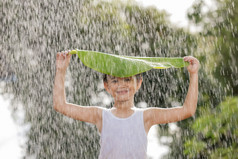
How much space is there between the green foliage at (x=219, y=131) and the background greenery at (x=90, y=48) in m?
0.86

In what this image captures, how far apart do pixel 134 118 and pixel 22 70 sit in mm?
6740

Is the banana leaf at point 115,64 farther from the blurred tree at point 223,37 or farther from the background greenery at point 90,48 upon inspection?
the blurred tree at point 223,37

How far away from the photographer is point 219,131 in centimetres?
423

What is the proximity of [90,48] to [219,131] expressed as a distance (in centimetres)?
437

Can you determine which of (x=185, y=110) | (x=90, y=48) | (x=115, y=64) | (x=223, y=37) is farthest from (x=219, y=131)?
(x=90, y=48)

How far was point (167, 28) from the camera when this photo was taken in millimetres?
7410

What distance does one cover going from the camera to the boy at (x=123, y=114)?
207 cm

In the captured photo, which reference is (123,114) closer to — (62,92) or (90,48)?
(62,92)

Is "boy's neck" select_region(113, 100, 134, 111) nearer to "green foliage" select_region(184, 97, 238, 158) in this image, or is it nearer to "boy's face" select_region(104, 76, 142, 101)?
"boy's face" select_region(104, 76, 142, 101)

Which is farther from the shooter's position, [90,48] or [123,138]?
[90,48]

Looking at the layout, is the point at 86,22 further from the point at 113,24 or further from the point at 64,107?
the point at 64,107

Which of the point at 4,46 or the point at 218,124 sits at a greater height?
the point at 4,46

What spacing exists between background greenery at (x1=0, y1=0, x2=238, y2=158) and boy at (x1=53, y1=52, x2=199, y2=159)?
3.48m

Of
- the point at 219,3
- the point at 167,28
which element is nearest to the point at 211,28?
the point at 219,3
